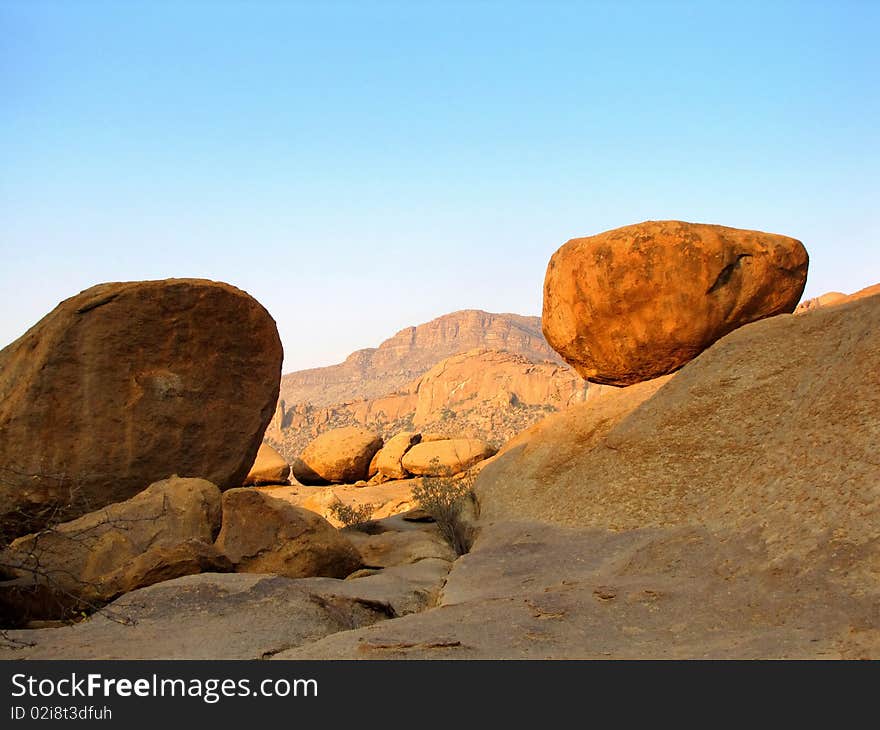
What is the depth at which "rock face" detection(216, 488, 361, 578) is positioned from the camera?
7.59 meters

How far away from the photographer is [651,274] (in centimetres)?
988

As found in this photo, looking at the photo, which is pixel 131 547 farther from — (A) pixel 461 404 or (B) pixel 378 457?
(A) pixel 461 404

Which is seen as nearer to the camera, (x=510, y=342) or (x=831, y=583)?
(x=831, y=583)

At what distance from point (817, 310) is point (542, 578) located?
453cm

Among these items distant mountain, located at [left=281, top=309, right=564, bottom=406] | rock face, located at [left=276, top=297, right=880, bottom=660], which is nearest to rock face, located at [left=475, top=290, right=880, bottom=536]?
rock face, located at [left=276, top=297, right=880, bottom=660]

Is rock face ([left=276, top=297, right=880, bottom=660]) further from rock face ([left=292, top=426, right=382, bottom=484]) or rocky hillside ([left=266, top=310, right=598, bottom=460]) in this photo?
rocky hillside ([left=266, top=310, right=598, bottom=460])

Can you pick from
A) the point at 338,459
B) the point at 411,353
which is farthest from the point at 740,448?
the point at 411,353

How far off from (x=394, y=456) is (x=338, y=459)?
146 cm

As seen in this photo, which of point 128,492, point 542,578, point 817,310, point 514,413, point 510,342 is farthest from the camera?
point 510,342

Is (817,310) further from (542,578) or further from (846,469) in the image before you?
(542,578)

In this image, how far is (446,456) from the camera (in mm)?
18812

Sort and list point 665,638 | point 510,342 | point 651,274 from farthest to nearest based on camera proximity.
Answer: point 510,342
point 651,274
point 665,638

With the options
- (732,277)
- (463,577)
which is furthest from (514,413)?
(463,577)

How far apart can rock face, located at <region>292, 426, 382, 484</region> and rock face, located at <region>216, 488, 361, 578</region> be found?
478 inches
